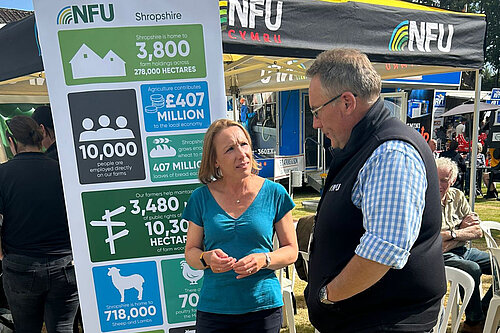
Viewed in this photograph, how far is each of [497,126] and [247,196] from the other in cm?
909

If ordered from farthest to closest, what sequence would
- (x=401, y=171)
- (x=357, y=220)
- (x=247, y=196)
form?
(x=247, y=196) < (x=357, y=220) < (x=401, y=171)

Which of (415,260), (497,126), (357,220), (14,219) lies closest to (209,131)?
(357,220)

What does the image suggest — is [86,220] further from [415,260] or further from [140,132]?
[415,260]

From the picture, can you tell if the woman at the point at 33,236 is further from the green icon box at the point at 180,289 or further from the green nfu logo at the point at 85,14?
the green nfu logo at the point at 85,14

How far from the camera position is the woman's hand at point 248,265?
1.51m

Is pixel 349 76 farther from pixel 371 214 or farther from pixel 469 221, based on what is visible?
pixel 469 221

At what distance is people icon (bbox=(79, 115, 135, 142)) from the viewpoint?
190 cm

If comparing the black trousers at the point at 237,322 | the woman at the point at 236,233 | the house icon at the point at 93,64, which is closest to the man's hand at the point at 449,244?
the woman at the point at 236,233

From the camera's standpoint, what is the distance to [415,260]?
123cm

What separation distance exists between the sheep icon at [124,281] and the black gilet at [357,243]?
111 cm

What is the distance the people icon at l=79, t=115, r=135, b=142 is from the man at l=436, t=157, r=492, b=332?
223 cm

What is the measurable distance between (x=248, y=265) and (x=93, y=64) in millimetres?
1220

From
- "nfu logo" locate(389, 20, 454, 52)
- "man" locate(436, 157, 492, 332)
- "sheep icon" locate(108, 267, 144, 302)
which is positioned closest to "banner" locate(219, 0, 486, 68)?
"nfu logo" locate(389, 20, 454, 52)

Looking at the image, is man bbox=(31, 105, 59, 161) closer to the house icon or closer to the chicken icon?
the house icon
